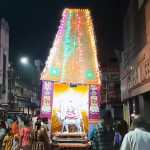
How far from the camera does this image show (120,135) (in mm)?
14703

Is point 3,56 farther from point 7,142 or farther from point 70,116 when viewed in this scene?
point 7,142

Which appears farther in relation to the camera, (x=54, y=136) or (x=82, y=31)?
(x=82, y=31)

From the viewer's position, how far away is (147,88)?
16.0m

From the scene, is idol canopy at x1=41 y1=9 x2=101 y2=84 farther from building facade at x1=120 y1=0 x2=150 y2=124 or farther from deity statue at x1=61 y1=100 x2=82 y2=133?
building facade at x1=120 y1=0 x2=150 y2=124

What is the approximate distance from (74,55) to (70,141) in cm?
368

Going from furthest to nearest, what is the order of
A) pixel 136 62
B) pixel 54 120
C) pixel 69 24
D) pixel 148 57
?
1. pixel 136 62
2. pixel 69 24
3. pixel 54 120
4. pixel 148 57

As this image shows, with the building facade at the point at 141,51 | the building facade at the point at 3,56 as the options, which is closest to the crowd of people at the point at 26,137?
the building facade at the point at 141,51

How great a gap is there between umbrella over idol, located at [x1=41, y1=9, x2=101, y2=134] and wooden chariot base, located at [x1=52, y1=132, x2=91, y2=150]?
161 centimetres

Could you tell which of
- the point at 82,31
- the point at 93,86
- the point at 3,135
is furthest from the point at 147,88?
the point at 3,135

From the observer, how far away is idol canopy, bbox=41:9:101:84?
1720cm

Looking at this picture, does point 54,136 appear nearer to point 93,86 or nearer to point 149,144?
point 93,86

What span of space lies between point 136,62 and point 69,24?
372 centimetres

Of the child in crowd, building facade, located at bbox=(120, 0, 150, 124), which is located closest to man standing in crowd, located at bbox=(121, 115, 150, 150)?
building facade, located at bbox=(120, 0, 150, 124)

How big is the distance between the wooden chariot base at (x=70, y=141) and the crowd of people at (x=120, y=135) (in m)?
1.32
